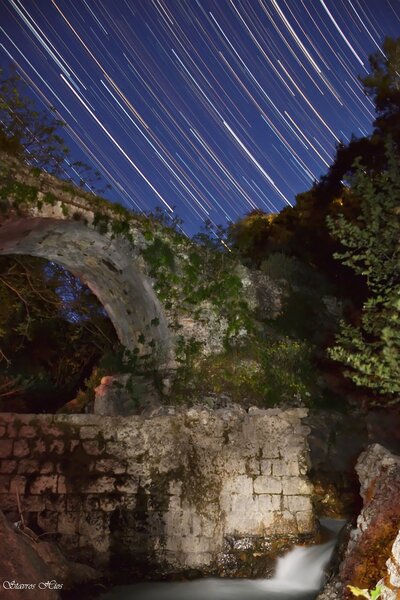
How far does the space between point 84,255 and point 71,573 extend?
18.9 feet

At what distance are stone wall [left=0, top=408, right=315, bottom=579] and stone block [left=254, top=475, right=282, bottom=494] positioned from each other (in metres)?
0.01

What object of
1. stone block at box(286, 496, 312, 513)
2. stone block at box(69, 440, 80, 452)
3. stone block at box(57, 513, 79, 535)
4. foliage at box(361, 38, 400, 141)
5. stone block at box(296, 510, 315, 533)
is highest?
foliage at box(361, 38, 400, 141)

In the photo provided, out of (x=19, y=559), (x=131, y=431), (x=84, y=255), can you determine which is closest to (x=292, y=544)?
(x=131, y=431)

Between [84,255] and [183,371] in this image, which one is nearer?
[183,371]

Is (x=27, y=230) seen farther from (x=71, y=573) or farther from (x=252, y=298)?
(x=71, y=573)

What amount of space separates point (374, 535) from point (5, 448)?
184 inches

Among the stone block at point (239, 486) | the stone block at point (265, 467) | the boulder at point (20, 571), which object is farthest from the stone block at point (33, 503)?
the stone block at point (265, 467)

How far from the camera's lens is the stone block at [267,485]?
658 cm

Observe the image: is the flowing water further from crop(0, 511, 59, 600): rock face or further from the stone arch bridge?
the stone arch bridge

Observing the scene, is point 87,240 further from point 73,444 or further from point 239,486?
point 239,486

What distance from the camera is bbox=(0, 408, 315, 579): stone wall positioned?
6.16m

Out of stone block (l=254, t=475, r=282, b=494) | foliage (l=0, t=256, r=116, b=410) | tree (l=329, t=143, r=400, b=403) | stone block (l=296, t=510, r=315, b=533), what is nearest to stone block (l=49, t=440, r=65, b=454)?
stone block (l=254, t=475, r=282, b=494)

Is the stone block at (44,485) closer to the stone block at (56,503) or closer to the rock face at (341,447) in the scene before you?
the stone block at (56,503)

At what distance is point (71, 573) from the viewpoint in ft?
17.9
